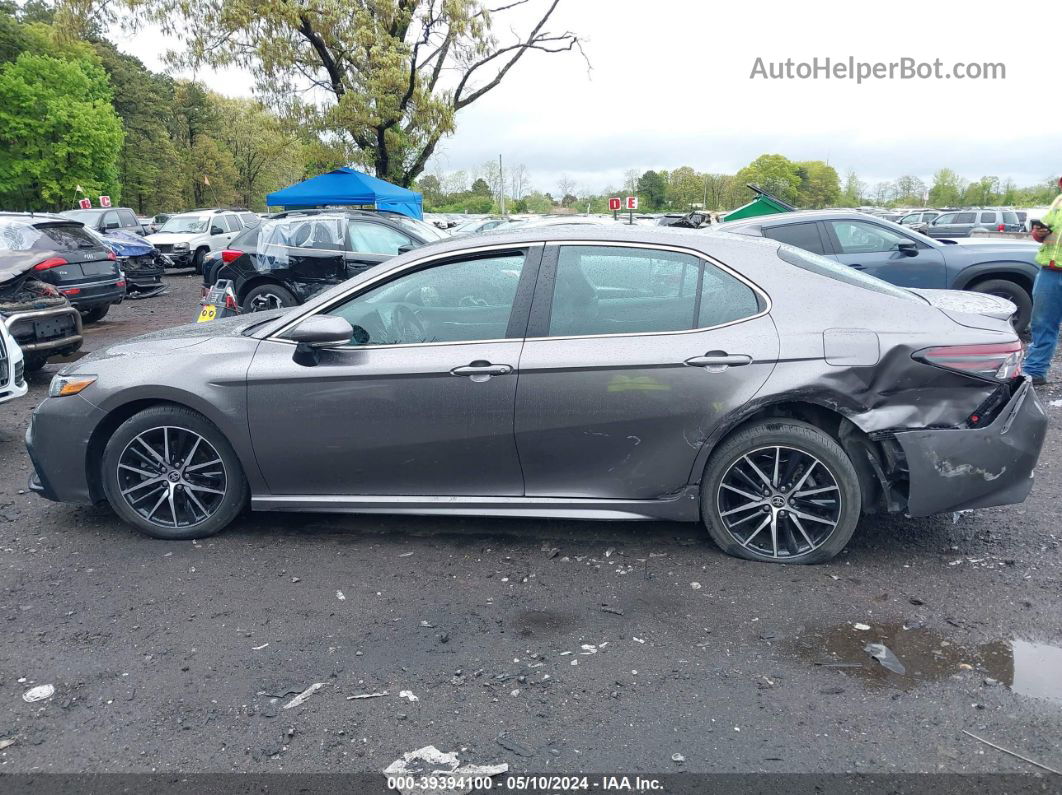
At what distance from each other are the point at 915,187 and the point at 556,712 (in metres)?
90.3

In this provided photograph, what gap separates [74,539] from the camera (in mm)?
4559

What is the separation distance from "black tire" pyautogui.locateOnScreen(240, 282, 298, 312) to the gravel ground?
22.7 feet

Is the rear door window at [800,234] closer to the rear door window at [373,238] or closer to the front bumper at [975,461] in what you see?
the rear door window at [373,238]

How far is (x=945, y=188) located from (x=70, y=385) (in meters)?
88.3

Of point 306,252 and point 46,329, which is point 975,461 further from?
point 306,252

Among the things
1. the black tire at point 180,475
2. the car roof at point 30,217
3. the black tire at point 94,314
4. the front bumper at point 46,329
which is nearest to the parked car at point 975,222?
the black tire at point 94,314

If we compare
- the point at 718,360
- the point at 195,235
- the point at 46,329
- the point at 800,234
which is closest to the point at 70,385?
the point at 718,360

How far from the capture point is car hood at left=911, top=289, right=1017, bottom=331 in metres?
3.96

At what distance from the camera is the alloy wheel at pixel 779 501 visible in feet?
12.9

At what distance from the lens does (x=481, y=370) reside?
13.2 ft

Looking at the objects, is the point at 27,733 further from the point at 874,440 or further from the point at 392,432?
the point at 874,440

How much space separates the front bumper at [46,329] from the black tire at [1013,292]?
33.5 ft

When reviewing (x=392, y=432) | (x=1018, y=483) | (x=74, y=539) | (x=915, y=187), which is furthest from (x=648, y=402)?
(x=915, y=187)

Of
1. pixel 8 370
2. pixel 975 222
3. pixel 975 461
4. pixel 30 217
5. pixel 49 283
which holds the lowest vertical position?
pixel 975 461
